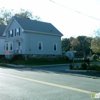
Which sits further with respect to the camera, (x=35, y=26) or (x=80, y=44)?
(x=80, y=44)

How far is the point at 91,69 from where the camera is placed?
20844 mm

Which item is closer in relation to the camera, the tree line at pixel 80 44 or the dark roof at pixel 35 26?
the dark roof at pixel 35 26

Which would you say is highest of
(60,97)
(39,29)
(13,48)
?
(39,29)

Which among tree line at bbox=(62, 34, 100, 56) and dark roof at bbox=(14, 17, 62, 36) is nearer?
dark roof at bbox=(14, 17, 62, 36)

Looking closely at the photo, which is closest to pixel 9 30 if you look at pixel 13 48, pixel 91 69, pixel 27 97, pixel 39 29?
pixel 13 48

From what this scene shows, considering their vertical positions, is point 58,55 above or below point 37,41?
below

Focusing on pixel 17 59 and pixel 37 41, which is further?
pixel 37 41

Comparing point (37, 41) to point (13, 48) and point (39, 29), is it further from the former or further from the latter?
point (13, 48)

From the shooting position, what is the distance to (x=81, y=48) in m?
85.6

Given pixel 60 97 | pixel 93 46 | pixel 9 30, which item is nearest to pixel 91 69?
pixel 60 97

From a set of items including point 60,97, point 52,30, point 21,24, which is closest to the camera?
point 60,97

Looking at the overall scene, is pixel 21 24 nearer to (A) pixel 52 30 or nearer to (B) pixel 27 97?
(A) pixel 52 30

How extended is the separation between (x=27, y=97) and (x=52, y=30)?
37.1m

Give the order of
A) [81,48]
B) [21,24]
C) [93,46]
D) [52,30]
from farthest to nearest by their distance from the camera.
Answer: [81,48] < [93,46] < [52,30] < [21,24]
